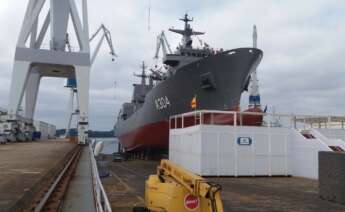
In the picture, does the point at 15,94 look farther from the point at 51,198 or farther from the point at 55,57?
the point at 51,198

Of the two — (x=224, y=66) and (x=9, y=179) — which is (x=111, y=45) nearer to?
(x=224, y=66)

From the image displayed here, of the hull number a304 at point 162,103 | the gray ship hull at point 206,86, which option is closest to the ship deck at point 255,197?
the gray ship hull at point 206,86

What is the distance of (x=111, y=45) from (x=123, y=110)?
22.9m

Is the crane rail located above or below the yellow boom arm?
below

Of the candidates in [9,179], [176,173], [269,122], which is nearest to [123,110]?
[269,122]

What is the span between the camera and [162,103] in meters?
28.9

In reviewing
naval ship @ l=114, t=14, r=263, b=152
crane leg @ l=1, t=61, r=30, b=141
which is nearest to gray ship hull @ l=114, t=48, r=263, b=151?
naval ship @ l=114, t=14, r=263, b=152

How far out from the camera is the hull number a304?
28.1 meters

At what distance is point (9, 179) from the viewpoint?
37.4 feet

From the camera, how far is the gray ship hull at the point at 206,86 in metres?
25.0

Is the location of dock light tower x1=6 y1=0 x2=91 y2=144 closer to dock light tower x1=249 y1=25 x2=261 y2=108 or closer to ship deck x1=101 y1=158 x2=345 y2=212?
dock light tower x1=249 y1=25 x2=261 y2=108

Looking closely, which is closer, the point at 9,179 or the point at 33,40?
the point at 9,179

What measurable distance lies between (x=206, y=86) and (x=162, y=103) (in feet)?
14.6

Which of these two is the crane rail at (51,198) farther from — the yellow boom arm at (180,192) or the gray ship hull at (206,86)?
the gray ship hull at (206,86)
